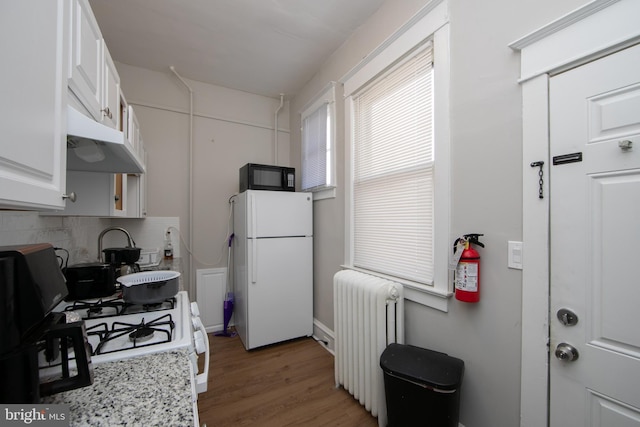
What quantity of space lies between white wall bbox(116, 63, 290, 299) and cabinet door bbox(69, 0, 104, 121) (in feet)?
6.02

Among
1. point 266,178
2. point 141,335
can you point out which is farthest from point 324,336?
A: point 141,335

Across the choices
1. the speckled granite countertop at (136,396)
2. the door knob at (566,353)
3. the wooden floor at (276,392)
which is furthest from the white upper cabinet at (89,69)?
the door knob at (566,353)

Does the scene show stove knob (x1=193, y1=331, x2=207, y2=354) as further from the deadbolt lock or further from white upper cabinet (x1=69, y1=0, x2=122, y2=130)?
the deadbolt lock

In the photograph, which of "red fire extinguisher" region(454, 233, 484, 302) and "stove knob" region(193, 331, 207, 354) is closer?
"stove knob" region(193, 331, 207, 354)

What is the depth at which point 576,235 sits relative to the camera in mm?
1041

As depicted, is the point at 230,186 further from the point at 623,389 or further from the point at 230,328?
the point at 623,389

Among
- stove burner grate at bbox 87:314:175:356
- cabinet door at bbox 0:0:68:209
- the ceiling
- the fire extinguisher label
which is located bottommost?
Result: stove burner grate at bbox 87:314:175:356

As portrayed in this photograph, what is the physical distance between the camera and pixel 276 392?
2027 mm

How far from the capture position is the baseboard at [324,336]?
2621 mm

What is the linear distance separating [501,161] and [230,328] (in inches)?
126

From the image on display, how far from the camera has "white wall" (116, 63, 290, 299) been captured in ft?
9.59

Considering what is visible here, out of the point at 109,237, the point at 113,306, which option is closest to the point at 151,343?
the point at 113,306

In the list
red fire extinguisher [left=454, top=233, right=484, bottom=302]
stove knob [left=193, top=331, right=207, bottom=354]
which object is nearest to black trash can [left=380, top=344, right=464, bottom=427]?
red fire extinguisher [left=454, top=233, right=484, bottom=302]

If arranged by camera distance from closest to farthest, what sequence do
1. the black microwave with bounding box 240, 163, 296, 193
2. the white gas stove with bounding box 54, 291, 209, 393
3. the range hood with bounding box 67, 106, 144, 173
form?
the range hood with bounding box 67, 106, 144, 173, the white gas stove with bounding box 54, 291, 209, 393, the black microwave with bounding box 240, 163, 296, 193
